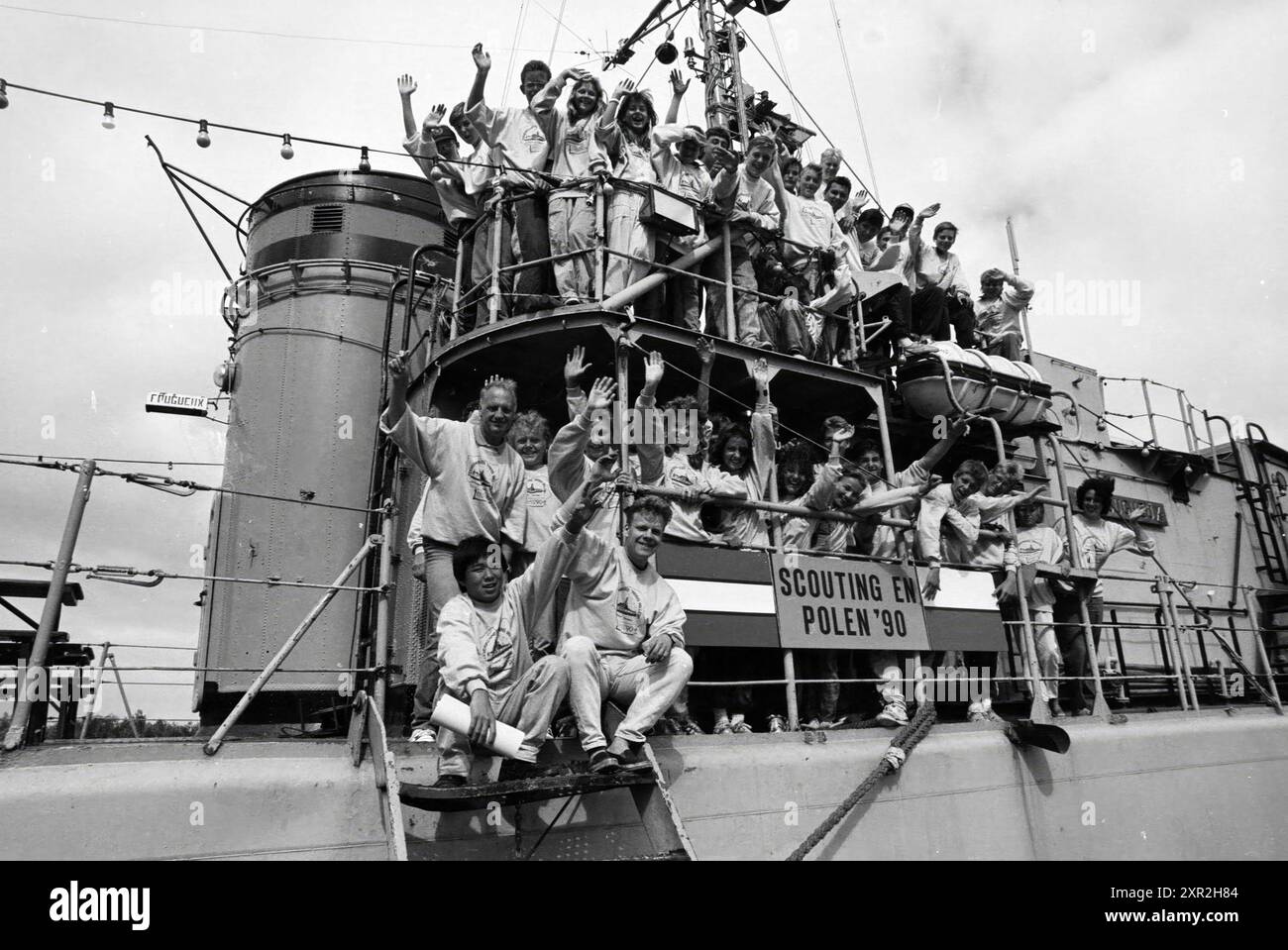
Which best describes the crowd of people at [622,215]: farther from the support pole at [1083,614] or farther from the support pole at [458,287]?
the support pole at [1083,614]

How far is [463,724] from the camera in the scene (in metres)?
3.20

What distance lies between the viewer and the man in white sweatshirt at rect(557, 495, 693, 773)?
356 centimetres

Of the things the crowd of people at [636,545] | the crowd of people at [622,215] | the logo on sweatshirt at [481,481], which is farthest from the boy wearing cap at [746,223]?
the logo on sweatshirt at [481,481]

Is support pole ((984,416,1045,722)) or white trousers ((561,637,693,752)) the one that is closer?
white trousers ((561,637,693,752))

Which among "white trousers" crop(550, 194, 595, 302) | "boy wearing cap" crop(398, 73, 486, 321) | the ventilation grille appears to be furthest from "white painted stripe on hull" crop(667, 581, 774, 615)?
the ventilation grille

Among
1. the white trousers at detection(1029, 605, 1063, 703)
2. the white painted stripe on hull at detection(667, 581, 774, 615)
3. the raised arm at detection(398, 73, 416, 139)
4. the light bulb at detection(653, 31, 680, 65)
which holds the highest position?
the light bulb at detection(653, 31, 680, 65)

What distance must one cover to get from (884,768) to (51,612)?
4.22m

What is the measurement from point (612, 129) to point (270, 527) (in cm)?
408

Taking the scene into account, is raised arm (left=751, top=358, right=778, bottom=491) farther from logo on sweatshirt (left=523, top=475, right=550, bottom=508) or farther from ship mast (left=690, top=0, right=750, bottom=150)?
ship mast (left=690, top=0, right=750, bottom=150)

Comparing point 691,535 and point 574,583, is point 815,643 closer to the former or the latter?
point 691,535

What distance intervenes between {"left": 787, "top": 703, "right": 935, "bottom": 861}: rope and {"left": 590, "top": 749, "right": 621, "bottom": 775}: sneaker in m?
1.24

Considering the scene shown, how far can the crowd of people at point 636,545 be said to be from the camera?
3.62 m

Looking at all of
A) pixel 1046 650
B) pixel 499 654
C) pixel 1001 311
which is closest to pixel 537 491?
pixel 499 654

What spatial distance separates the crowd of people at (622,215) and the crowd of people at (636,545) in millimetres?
791
